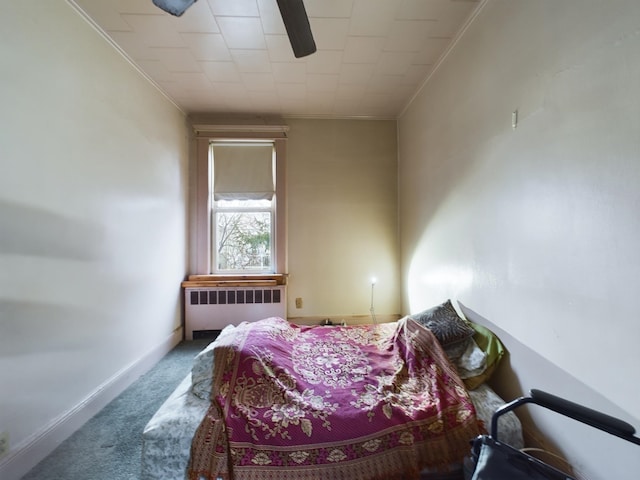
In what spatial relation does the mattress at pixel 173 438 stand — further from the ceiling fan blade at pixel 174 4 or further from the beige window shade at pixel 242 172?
the beige window shade at pixel 242 172

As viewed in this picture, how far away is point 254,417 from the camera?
1187mm

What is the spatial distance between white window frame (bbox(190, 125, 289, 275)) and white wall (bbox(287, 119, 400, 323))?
0.31 ft

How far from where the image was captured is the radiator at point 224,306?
3.01 metres

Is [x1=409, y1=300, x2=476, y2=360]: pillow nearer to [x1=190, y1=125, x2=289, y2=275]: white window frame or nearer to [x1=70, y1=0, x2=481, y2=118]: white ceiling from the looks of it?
[x1=190, y1=125, x2=289, y2=275]: white window frame

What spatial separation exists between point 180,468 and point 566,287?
1.81 m

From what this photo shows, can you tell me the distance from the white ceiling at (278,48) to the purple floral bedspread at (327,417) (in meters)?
2.09

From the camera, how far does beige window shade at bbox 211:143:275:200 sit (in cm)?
324

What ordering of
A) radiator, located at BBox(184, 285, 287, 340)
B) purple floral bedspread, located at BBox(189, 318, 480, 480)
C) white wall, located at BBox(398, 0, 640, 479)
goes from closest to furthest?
white wall, located at BBox(398, 0, 640, 479)
purple floral bedspread, located at BBox(189, 318, 480, 480)
radiator, located at BBox(184, 285, 287, 340)

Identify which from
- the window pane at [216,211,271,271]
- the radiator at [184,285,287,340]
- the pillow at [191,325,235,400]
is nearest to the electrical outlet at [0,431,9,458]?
the pillow at [191,325,235,400]

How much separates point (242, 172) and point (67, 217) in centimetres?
190

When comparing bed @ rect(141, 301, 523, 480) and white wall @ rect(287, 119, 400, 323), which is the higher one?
white wall @ rect(287, 119, 400, 323)

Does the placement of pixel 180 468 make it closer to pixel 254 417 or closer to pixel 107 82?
pixel 254 417

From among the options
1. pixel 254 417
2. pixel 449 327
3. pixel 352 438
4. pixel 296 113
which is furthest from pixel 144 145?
pixel 449 327

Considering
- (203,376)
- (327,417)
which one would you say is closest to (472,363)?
(327,417)
